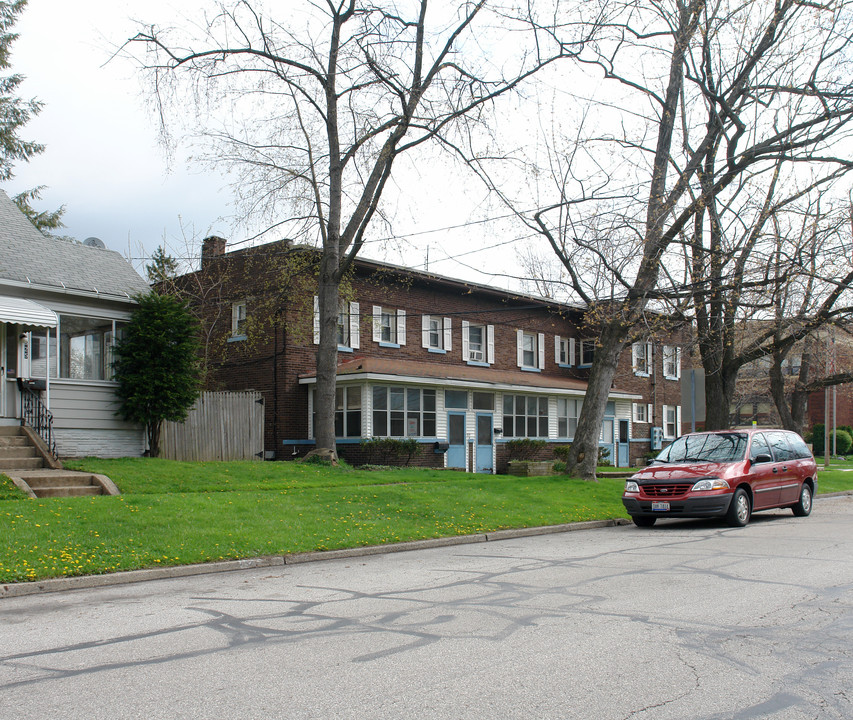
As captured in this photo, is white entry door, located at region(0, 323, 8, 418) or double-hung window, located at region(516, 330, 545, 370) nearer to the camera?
white entry door, located at region(0, 323, 8, 418)

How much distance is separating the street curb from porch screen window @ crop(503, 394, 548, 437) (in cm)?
1697

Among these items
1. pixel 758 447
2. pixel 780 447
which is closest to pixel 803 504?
pixel 780 447

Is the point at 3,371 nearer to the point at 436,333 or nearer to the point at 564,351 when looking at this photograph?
the point at 436,333

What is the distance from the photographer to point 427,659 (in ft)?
18.1

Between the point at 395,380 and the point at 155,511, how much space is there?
1458 centimetres

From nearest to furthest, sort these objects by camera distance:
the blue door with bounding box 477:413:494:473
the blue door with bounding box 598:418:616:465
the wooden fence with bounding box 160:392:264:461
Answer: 1. the wooden fence with bounding box 160:392:264:461
2. the blue door with bounding box 477:413:494:473
3. the blue door with bounding box 598:418:616:465

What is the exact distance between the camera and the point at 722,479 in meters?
14.1

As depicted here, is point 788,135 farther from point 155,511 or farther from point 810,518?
point 155,511

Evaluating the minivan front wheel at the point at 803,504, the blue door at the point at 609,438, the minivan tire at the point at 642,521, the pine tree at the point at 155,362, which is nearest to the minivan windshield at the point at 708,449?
the minivan tire at the point at 642,521

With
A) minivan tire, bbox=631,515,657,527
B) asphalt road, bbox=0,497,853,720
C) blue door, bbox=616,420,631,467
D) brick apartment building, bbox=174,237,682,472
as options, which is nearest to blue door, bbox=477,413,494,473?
brick apartment building, bbox=174,237,682,472

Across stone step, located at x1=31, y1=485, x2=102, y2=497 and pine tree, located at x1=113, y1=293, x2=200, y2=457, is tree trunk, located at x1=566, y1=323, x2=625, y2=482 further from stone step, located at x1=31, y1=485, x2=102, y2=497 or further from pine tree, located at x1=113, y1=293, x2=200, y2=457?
stone step, located at x1=31, y1=485, x2=102, y2=497

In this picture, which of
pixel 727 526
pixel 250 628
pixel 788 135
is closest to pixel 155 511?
pixel 250 628

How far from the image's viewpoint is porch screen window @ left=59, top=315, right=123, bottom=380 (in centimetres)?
1928

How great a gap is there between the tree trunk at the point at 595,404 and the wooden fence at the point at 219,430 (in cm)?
954
